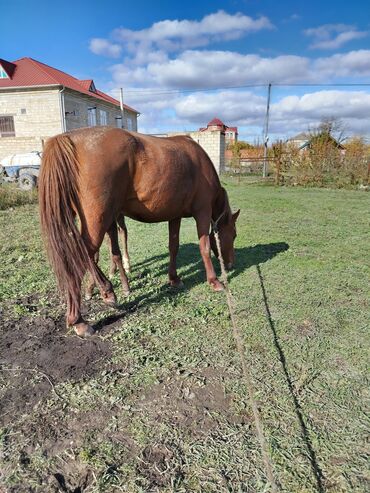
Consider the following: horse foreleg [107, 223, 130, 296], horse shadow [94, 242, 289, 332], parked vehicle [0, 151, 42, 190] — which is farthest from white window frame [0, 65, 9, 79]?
horse foreleg [107, 223, 130, 296]

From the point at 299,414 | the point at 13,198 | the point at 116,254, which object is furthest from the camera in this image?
the point at 13,198

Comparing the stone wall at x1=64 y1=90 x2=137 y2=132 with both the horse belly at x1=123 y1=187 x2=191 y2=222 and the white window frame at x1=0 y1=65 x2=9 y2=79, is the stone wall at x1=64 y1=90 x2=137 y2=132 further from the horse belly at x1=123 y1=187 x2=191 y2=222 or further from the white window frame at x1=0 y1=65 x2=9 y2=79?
the horse belly at x1=123 y1=187 x2=191 y2=222

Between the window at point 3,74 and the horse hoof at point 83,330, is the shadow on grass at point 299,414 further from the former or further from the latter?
the window at point 3,74

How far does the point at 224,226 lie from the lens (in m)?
4.97

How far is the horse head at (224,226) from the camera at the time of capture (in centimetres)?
484

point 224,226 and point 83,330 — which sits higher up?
point 224,226

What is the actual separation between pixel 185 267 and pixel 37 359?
292 centimetres

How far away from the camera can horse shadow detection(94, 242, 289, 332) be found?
3938mm

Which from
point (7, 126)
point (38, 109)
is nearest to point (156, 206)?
point (38, 109)

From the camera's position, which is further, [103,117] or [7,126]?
[103,117]

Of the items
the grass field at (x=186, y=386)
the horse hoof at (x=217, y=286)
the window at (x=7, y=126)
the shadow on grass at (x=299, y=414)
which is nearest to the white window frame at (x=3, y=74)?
the window at (x=7, y=126)

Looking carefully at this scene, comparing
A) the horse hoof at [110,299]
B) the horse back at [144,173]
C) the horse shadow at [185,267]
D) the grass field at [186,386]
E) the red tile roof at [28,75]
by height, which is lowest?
the grass field at [186,386]

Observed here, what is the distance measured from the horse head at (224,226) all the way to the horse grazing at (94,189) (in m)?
1.08

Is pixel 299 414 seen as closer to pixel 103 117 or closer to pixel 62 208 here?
pixel 62 208
